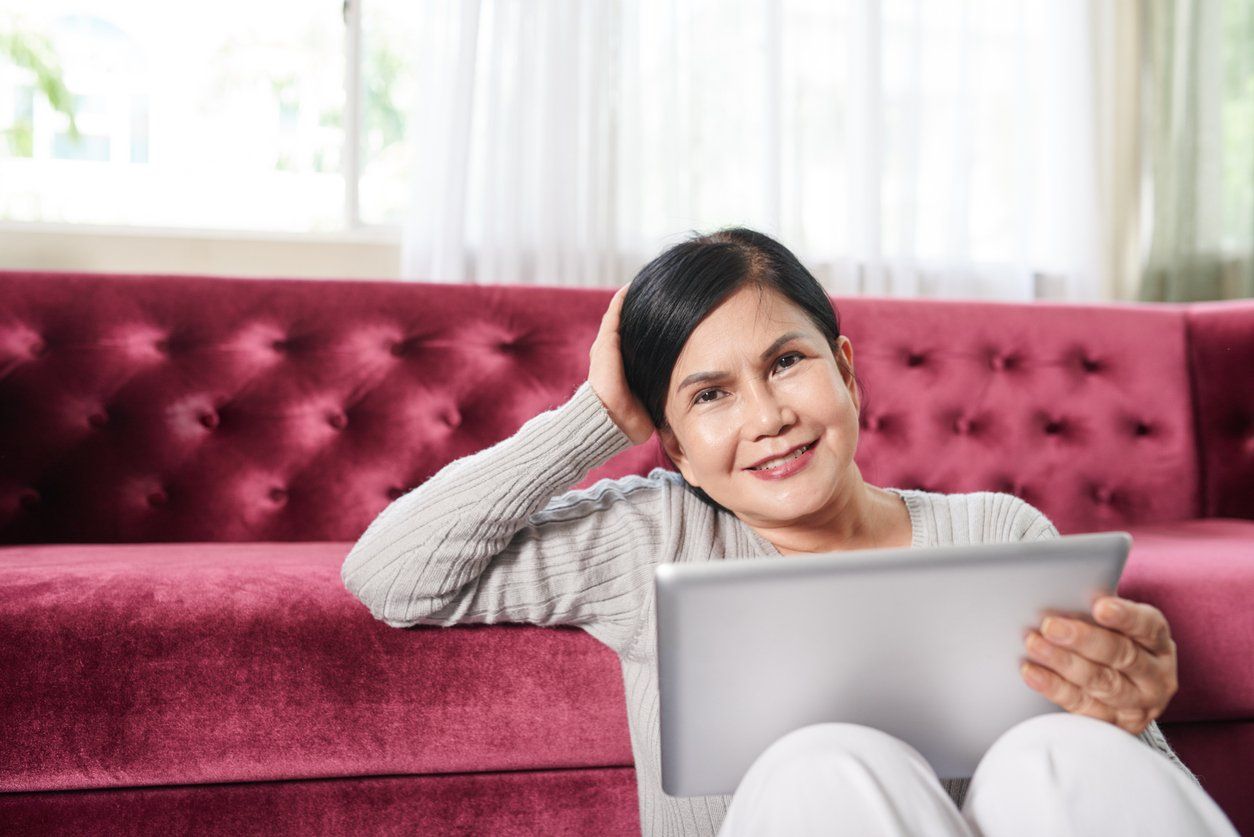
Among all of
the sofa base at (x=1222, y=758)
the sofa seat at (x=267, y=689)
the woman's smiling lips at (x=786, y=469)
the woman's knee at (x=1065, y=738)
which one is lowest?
the sofa base at (x=1222, y=758)

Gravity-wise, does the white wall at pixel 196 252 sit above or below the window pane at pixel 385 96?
below

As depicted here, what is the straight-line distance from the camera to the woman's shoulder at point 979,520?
0.98 meters

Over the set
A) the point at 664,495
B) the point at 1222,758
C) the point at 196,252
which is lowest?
the point at 1222,758

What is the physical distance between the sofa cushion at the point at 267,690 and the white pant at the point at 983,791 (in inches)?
16.3

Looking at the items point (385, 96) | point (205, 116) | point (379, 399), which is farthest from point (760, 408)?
point (205, 116)

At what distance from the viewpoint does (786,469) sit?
89 cm

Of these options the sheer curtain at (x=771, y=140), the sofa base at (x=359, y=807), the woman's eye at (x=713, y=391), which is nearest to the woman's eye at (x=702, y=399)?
the woman's eye at (x=713, y=391)

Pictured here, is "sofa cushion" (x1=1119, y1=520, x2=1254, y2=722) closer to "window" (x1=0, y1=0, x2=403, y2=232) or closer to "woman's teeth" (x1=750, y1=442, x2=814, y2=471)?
"woman's teeth" (x1=750, y1=442, x2=814, y2=471)

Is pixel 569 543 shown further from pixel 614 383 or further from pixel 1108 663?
pixel 1108 663

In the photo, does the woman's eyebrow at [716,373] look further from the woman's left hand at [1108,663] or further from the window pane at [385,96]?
the window pane at [385,96]

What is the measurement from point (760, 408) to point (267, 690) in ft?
1.98

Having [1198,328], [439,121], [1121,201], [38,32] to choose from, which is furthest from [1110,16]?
[38,32]

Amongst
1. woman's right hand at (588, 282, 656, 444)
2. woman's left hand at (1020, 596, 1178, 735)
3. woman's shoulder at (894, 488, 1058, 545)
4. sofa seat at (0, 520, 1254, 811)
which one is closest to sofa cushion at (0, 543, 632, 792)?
sofa seat at (0, 520, 1254, 811)

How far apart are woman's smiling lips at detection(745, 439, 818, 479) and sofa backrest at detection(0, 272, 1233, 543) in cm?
77
